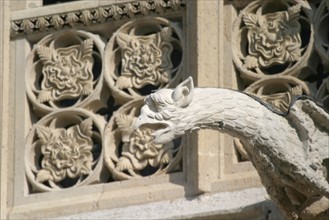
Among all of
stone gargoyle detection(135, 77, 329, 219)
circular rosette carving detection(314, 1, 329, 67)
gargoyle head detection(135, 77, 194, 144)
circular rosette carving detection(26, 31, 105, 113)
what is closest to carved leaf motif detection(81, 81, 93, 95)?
circular rosette carving detection(26, 31, 105, 113)

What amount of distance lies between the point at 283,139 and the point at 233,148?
4.16 feet

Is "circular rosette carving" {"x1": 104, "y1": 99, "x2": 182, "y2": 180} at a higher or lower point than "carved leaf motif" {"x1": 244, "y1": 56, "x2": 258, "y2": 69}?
lower

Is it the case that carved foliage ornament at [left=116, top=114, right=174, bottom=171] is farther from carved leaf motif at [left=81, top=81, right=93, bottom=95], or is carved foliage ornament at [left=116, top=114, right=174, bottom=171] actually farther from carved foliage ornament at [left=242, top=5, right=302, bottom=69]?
carved foliage ornament at [left=242, top=5, right=302, bottom=69]

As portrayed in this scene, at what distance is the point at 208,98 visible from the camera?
1772 cm

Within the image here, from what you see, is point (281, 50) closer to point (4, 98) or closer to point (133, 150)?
point (133, 150)

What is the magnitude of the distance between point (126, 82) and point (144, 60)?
148 millimetres

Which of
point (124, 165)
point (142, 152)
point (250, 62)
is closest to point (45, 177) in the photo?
point (124, 165)

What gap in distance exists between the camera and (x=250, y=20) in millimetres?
19391

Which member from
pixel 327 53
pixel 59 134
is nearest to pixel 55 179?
pixel 59 134

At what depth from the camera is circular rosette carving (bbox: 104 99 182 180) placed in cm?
1942

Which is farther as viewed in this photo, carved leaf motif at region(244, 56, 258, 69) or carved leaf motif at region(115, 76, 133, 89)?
carved leaf motif at region(115, 76, 133, 89)

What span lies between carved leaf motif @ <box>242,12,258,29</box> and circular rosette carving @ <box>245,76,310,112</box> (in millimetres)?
329

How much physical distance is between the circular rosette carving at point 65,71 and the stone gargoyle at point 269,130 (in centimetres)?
176

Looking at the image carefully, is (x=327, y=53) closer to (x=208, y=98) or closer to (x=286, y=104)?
(x=286, y=104)
